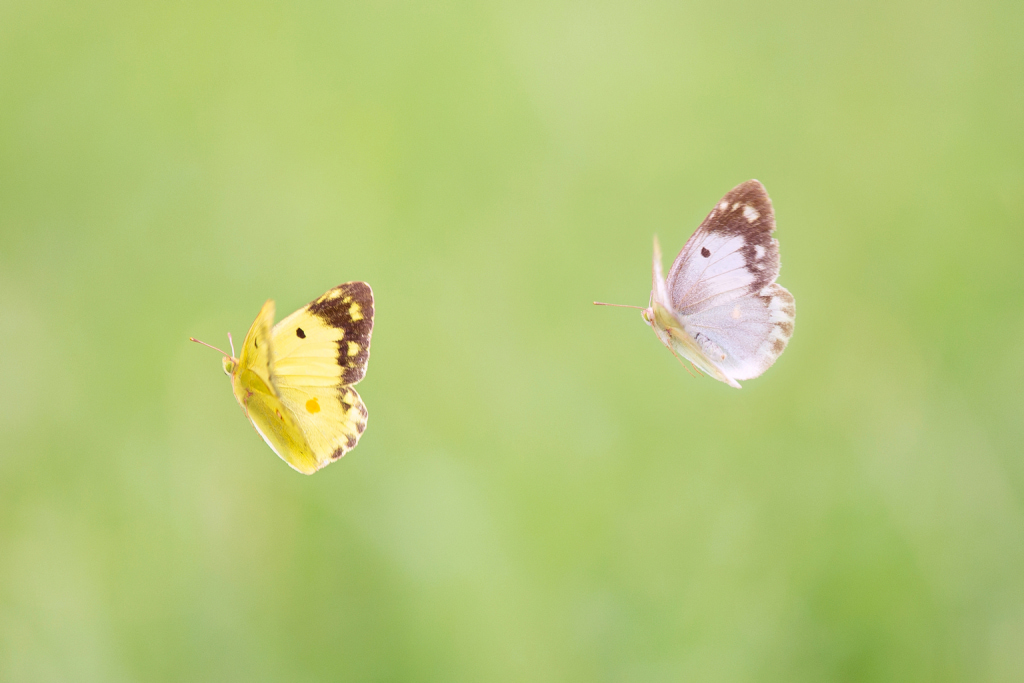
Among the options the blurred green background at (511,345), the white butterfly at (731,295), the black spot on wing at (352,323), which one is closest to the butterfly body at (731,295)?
the white butterfly at (731,295)

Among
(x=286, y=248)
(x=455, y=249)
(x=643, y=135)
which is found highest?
(x=643, y=135)

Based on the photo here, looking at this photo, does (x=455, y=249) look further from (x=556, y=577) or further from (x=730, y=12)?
→ (x=730, y=12)

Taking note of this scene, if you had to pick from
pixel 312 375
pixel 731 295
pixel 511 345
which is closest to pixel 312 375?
pixel 312 375

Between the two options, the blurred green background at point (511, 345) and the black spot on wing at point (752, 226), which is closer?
the black spot on wing at point (752, 226)

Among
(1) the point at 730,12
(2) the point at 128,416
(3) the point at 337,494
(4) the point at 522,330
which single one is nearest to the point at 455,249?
(4) the point at 522,330

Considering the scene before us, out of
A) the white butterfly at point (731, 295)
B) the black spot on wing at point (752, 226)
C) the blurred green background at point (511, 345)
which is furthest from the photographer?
the blurred green background at point (511, 345)

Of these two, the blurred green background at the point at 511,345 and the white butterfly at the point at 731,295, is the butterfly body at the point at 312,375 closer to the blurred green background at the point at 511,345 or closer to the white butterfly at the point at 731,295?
the white butterfly at the point at 731,295

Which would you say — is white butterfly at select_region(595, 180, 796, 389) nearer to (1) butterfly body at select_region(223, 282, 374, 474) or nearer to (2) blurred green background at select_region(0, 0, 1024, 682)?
(1) butterfly body at select_region(223, 282, 374, 474)
